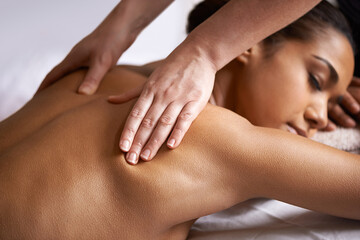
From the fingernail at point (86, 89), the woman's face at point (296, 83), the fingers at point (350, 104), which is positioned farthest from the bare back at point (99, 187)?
the fingers at point (350, 104)

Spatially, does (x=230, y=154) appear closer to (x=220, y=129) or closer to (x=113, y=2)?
(x=220, y=129)

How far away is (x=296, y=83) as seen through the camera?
127 cm

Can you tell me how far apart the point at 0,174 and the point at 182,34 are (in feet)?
5.68

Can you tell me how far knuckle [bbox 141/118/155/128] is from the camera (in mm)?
954

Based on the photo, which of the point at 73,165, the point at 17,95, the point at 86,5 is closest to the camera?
the point at 73,165

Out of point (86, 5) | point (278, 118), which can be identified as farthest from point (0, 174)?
point (86, 5)

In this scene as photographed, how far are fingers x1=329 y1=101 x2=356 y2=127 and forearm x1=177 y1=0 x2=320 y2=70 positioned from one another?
0.58 metres

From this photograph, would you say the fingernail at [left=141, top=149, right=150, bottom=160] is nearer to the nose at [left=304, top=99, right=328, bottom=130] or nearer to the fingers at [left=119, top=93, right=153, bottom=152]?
the fingers at [left=119, top=93, right=153, bottom=152]

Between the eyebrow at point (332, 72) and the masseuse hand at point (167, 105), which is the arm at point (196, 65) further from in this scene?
the eyebrow at point (332, 72)

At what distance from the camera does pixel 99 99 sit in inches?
42.6

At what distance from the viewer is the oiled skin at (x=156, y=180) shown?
841 mm

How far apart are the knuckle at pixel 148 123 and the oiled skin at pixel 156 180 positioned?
73 millimetres

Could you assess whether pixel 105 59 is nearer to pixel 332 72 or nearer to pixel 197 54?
pixel 197 54

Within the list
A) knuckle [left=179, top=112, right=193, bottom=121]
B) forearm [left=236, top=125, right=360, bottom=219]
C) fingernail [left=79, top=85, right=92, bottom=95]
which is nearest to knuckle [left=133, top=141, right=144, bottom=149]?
knuckle [left=179, top=112, right=193, bottom=121]
